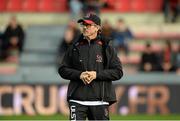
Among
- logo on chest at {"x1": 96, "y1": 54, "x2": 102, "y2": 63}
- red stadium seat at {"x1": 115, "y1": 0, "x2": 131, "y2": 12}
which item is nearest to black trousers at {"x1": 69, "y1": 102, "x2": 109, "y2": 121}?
logo on chest at {"x1": 96, "y1": 54, "x2": 102, "y2": 63}

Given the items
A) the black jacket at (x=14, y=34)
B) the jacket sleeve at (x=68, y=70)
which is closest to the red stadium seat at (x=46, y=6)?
the black jacket at (x=14, y=34)

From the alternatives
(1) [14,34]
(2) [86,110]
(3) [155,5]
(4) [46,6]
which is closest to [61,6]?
(4) [46,6]

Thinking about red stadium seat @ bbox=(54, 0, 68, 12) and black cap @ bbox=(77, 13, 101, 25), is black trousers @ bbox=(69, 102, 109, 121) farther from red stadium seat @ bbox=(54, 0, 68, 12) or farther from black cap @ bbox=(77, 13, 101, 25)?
red stadium seat @ bbox=(54, 0, 68, 12)

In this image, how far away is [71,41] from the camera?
70.0 ft

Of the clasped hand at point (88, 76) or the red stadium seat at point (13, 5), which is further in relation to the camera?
the red stadium seat at point (13, 5)

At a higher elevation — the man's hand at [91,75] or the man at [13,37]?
the man at [13,37]

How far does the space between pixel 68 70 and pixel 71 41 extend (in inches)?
452

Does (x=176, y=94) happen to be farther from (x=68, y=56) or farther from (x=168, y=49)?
(x=68, y=56)

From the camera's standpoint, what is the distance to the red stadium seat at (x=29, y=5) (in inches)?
1021

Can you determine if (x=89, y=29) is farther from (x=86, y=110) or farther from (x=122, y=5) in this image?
(x=122, y=5)

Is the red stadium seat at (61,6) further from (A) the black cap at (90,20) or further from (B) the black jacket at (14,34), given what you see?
(A) the black cap at (90,20)

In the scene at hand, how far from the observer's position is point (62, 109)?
19.0m

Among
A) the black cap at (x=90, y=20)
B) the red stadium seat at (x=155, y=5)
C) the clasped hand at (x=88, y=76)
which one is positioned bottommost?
the clasped hand at (x=88, y=76)

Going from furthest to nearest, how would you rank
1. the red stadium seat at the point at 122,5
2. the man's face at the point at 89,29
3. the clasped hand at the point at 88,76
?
the red stadium seat at the point at 122,5 < the man's face at the point at 89,29 < the clasped hand at the point at 88,76
